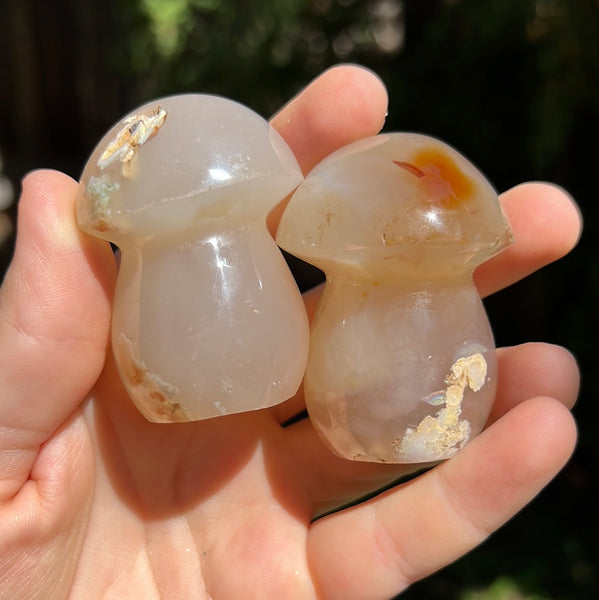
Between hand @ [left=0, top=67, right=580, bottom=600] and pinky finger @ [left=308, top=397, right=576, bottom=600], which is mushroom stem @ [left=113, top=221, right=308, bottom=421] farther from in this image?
pinky finger @ [left=308, top=397, right=576, bottom=600]

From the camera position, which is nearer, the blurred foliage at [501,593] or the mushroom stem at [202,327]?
the mushroom stem at [202,327]

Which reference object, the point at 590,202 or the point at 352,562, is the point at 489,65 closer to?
the point at 590,202

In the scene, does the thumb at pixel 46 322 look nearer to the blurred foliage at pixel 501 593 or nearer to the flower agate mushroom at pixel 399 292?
the flower agate mushroom at pixel 399 292

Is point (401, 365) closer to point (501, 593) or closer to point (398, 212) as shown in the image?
point (398, 212)

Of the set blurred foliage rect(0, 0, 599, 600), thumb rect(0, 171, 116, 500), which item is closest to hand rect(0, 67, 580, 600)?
thumb rect(0, 171, 116, 500)

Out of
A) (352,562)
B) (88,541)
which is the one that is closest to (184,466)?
(88,541)

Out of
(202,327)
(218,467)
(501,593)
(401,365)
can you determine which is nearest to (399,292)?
(401,365)

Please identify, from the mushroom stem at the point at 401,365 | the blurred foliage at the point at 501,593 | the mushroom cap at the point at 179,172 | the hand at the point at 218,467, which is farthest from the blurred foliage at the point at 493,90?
the mushroom cap at the point at 179,172
